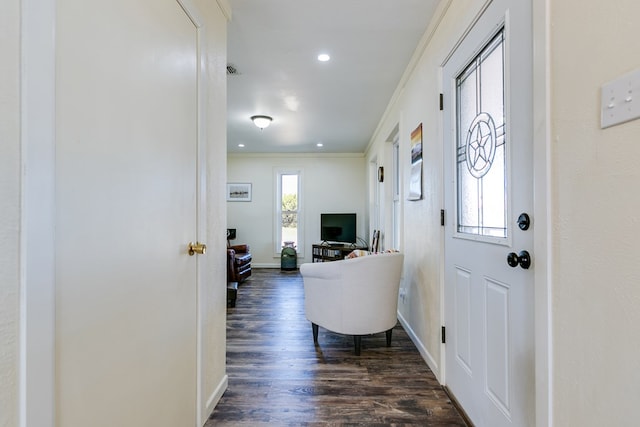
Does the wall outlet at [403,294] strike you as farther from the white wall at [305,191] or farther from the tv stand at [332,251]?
the white wall at [305,191]

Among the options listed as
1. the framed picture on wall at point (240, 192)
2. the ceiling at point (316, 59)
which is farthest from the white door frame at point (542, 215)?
the framed picture on wall at point (240, 192)

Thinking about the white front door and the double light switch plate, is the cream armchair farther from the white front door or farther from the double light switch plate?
the double light switch plate

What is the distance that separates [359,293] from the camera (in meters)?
2.49

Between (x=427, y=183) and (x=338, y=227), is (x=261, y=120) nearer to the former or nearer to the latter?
(x=427, y=183)

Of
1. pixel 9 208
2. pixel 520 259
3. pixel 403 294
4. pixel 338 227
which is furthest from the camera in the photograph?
pixel 338 227

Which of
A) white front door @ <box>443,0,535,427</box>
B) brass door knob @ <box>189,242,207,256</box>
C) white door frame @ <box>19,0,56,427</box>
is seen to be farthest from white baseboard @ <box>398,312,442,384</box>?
white door frame @ <box>19,0,56,427</box>

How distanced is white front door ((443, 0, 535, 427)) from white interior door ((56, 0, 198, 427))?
1400 millimetres

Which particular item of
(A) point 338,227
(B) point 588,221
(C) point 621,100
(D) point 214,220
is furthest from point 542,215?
(A) point 338,227

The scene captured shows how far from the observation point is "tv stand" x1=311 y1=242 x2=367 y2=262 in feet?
17.4

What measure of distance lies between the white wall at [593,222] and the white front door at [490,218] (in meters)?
0.18

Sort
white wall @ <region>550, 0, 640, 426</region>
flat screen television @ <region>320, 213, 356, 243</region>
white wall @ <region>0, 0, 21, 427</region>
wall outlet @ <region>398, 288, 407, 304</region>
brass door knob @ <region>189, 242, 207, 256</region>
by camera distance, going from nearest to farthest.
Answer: white wall @ <region>0, 0, 21, 427</region>
white wall @ <region>550, 0, 640, 426</region>
brass door knob @ <region>189, 242, 207, 256</region>
wall outlet @ <region>398, 288, 407, 304</region>
flat screen television @ <region>320, 213, 356, 243</region>

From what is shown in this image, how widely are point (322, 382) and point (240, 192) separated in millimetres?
5333

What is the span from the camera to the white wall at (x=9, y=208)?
25.2 inches

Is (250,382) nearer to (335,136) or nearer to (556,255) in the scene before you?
(556,255)
